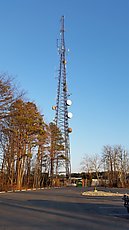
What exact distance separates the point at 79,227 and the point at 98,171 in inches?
2804

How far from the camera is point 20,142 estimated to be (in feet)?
134

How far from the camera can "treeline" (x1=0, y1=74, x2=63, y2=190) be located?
29.4m

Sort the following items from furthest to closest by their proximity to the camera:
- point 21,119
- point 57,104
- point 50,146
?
point 57,104 < point 50,146 < point 21,119

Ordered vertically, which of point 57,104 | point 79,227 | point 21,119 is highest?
point 57,104

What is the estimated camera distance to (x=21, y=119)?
118 ft

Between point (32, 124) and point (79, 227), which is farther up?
point (32, 124)

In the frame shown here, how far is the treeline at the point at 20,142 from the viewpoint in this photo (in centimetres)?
2941

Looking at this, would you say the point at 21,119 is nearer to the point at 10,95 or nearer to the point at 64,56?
the point at 10,95

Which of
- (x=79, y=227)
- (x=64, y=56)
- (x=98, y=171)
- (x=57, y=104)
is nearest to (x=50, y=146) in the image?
(x=57, y=104)

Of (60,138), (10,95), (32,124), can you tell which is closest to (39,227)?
(10,95)

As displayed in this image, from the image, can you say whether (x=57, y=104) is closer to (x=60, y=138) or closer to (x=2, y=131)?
(x=60, y=138)

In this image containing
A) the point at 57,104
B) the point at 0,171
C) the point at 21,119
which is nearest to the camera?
the point at 21,119

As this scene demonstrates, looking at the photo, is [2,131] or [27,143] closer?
[2,131]

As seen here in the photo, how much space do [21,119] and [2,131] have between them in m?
6.15
